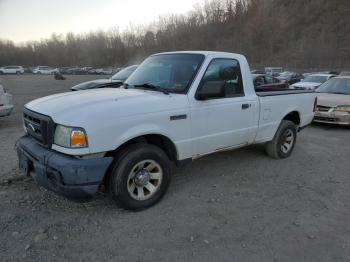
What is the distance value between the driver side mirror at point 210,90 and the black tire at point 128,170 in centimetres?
90

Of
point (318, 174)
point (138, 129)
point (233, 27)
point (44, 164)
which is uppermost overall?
point (233, 27)

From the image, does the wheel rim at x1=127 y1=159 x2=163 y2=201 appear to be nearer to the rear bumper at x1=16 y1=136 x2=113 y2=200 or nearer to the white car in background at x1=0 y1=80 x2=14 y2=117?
the rear bumper at x1=16 y1=136 x2=113 y2=200

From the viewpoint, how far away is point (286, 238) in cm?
335

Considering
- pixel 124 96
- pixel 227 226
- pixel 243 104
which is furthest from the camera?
pixel 243 104

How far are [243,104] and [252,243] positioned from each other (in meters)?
2.20

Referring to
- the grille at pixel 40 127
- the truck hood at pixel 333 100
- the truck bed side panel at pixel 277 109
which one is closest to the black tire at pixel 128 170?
the grille at pixel 40 127

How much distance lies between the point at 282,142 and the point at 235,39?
72.1m

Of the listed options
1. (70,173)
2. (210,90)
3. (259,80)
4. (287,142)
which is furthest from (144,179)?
(259,80)

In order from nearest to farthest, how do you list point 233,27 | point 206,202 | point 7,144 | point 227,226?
point 227,226 → point 206,202 → point 7,144 → point 233,27

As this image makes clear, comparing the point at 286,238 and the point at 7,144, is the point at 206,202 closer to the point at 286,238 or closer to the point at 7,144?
the point at 286,238

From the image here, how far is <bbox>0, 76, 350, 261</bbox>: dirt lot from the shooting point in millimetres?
3088

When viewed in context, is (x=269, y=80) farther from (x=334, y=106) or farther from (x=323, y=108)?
(x=334, y=106)

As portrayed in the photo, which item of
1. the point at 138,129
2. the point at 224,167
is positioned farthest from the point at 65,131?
the point at 224,167

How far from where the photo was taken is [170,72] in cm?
454
